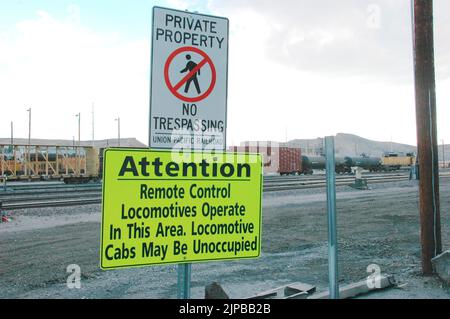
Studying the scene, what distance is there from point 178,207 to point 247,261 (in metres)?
5.93

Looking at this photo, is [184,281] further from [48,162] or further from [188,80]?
[48,162]

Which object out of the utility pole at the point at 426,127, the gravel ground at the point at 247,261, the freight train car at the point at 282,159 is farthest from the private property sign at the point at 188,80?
the freight train car at the point at 282,159

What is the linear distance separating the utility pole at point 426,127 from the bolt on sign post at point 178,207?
5.12 meters

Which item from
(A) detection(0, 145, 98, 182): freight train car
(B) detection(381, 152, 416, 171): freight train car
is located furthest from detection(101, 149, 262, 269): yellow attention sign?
(B) detection(381, 152, 416, 171): freight train car

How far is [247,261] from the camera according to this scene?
861cm

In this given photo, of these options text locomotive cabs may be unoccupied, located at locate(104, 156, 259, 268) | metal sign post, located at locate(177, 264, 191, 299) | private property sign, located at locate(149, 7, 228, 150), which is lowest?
metal sign post, located at locate(177, 264, 191, 299)

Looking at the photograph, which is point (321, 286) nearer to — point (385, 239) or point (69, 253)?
point (385, 239)

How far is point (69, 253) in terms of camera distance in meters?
9.41

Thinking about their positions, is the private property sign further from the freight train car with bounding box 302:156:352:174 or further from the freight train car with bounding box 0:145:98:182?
the freight train car with bounding box 302:156:352:174

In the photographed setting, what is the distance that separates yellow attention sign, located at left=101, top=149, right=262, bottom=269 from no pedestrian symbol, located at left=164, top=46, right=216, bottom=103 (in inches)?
18.4

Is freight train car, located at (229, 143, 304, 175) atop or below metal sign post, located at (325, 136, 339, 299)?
atop

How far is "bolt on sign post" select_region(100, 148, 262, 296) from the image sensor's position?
281cm

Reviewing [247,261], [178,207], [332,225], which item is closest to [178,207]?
[178,207]

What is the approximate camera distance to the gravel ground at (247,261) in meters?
6.66
